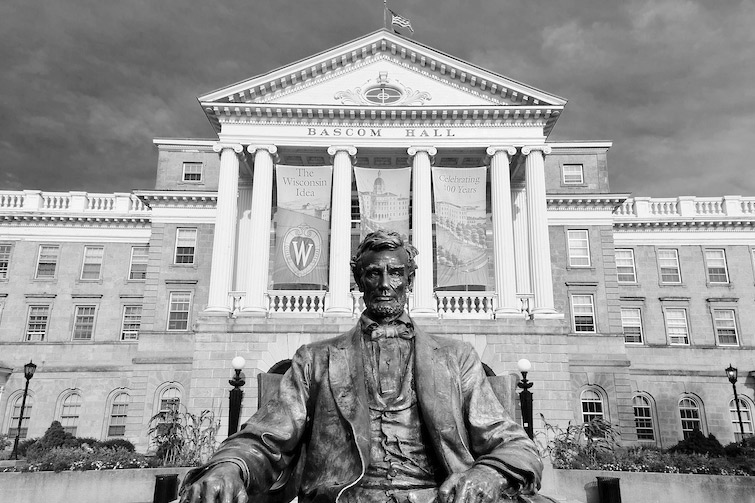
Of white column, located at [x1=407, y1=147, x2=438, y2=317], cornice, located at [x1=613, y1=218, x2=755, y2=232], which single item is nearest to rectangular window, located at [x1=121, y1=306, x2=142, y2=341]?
white column, located at [x1=407, y1=147, x2=438, y2=317]

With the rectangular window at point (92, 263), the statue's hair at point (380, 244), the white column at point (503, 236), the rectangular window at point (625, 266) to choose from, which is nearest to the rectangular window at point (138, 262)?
the rectangular window at point (92, 263)

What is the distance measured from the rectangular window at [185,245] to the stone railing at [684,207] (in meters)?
26.3

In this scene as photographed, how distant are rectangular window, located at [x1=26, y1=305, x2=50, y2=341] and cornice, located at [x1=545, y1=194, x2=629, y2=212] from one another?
31.1 meters

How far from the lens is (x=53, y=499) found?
13141 mm

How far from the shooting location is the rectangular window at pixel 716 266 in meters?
38.3

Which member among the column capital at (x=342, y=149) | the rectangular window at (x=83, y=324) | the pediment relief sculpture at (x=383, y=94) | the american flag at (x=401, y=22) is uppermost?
the american flag at (x=401, y=22)

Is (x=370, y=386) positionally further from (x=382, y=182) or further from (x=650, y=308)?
(x=650, y=308)

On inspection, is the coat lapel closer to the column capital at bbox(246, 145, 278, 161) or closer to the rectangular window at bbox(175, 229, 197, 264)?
the column capital at bbox(246, 145, 278, 161)

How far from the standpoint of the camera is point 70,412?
35.7 meters

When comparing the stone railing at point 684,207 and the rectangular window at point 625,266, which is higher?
the stone railing at point 684,207

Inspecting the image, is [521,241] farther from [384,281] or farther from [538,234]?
[384,281]

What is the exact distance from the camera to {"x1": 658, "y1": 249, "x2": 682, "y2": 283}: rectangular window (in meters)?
→ 38.4

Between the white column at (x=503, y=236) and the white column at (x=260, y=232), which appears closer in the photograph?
the white column at (x=260, y=232)

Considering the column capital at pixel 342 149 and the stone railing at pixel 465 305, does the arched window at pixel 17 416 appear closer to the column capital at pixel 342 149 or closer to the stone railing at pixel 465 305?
the column capital at pixel 342 149
